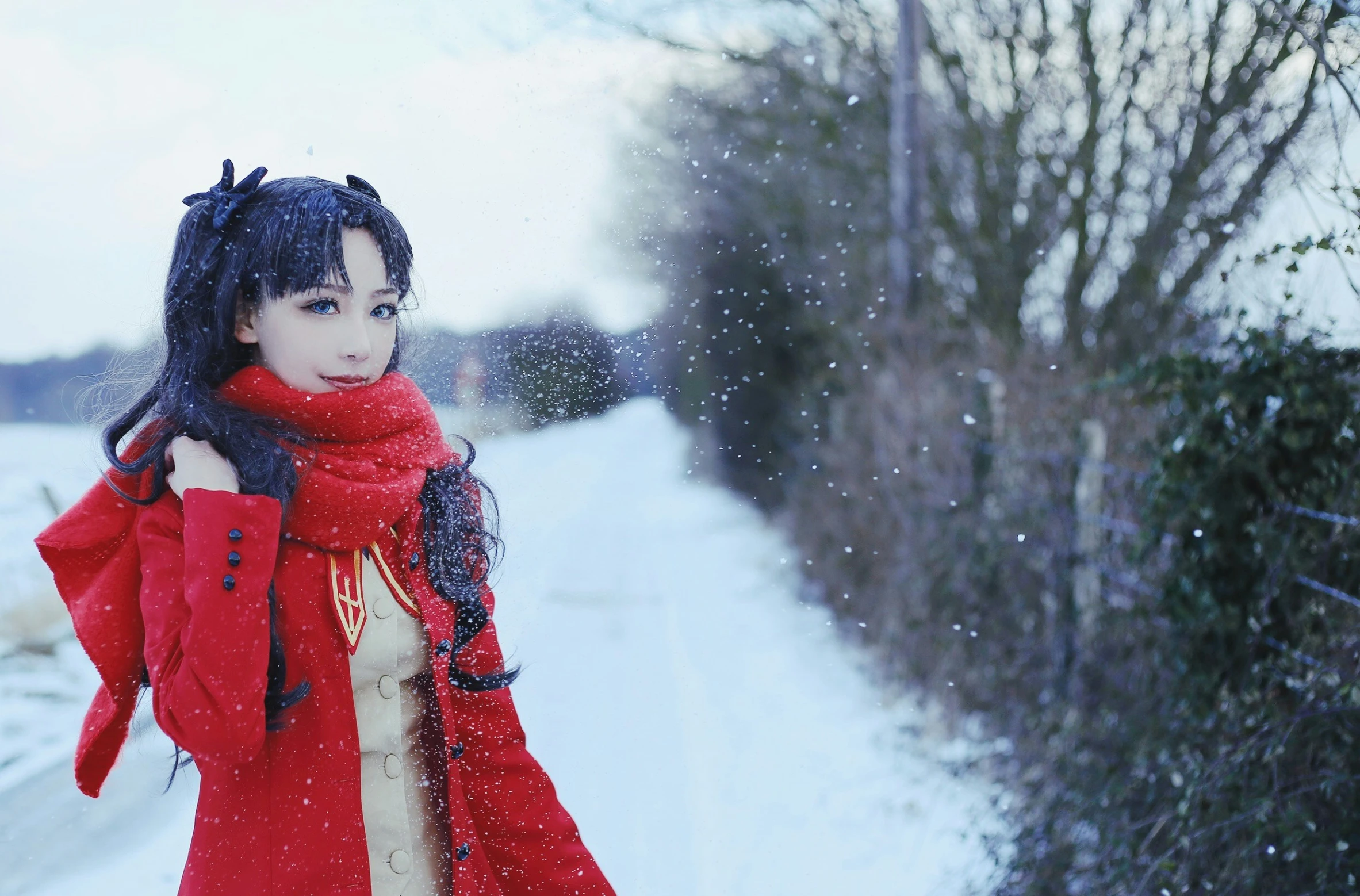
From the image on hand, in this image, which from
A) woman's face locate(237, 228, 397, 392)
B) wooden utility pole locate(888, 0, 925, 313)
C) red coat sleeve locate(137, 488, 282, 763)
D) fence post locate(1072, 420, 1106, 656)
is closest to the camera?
red coat sleeve locate(137, 488, 282, 763)

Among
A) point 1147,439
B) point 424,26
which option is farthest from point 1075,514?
point 424,26

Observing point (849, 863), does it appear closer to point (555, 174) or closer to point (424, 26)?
point (555, 174)

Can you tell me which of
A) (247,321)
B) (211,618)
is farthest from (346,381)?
(211,618)

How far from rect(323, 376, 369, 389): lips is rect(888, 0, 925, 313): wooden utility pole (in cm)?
623

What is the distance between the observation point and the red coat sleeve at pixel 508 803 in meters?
1.67

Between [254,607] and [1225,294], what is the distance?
127 inches

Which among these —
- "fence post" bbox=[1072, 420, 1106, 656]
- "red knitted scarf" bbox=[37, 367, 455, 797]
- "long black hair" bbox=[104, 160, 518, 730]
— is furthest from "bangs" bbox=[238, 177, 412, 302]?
"fence post" bbox=[1072, 420, 1106, 656]

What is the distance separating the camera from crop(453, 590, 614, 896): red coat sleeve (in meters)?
1.67

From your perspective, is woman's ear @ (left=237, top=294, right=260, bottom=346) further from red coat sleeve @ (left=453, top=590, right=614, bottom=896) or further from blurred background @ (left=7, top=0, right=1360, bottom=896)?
red coat sleeve @ (left=453, top=590, right=614, bottom=896)

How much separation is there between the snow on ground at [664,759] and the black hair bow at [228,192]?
2.21 feet

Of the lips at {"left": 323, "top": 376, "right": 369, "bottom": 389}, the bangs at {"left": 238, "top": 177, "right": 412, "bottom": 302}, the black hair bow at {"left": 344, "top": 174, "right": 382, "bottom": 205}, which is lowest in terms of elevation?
the lips at {"left": 323, "top": 376, "right": 369, "bottom": 389}

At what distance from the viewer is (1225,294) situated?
335cm

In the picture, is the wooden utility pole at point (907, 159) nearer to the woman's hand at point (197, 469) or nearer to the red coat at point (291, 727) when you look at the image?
the red coat at point (291, 727)

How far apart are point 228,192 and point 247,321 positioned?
21 cm
